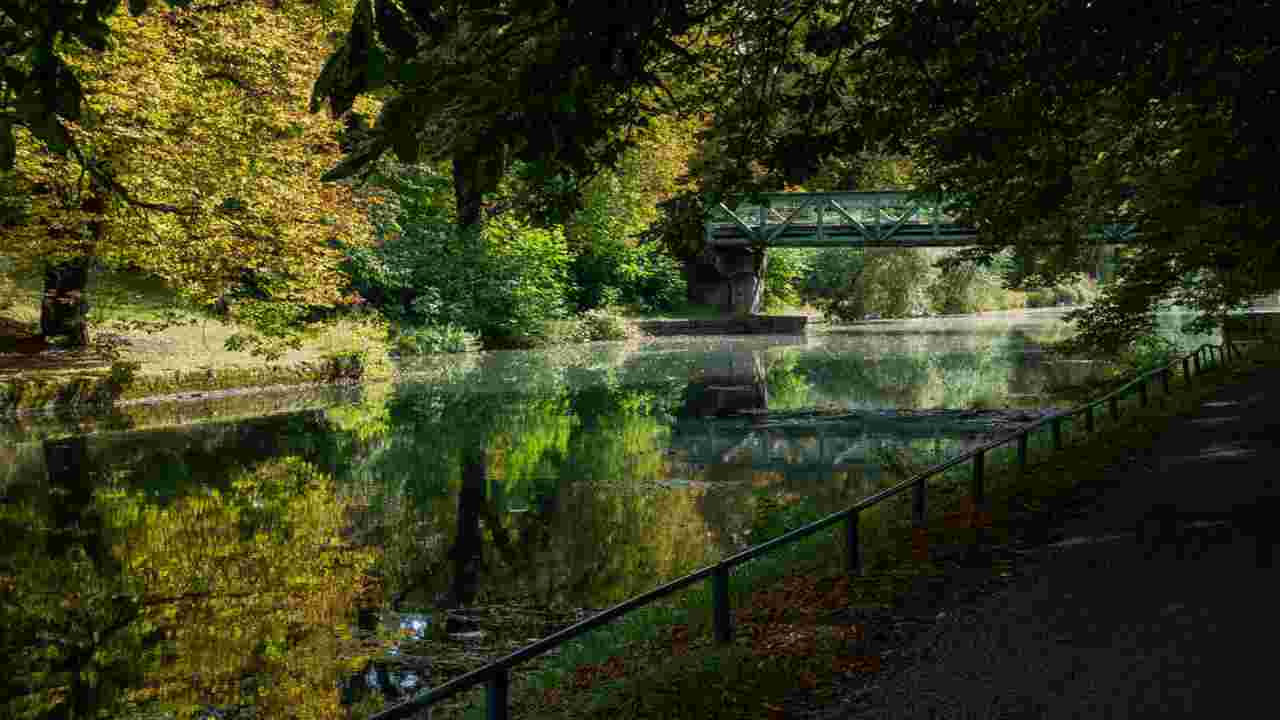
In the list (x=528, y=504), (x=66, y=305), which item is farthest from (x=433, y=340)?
(x=528, y=504)

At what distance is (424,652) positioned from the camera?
920cm

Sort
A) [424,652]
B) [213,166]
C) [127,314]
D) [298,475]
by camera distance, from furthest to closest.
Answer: [127,314] → [213,166] → [298,475] → [424,652]

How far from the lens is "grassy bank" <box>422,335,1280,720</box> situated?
274 inches

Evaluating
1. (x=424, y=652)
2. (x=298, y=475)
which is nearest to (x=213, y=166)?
(x=298, y=475)

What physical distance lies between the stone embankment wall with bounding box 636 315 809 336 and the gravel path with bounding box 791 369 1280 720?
1954 inches

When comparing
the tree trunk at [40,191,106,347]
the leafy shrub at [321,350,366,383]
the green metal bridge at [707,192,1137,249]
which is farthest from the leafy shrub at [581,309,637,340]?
the tree trunk at [40,191,106,347]

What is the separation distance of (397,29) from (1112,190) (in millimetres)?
19710

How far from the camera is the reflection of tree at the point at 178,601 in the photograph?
842 centimetres

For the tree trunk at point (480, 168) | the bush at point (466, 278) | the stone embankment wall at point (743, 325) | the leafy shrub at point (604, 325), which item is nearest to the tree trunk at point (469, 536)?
the tree trunk at point (480, 168)

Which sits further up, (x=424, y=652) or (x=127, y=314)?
(x=127, y=314)

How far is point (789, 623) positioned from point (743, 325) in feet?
183

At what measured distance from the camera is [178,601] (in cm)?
1084

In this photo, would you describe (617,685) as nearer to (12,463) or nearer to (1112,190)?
(12,463)

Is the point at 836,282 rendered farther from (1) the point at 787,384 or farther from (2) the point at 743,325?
(1) the point at 787,384
